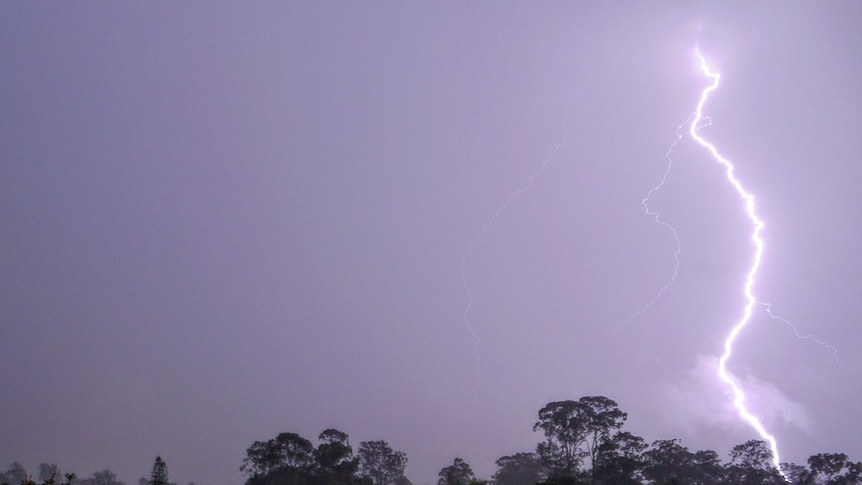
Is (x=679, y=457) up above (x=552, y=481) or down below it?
above

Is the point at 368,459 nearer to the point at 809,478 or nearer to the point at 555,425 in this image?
the point at 555,425

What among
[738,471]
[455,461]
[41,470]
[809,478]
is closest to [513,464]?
[455,461]

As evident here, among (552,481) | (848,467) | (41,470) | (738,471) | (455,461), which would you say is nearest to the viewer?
(552,481)

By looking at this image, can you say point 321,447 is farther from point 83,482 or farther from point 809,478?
point 83,482

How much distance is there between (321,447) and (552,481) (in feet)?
82.7

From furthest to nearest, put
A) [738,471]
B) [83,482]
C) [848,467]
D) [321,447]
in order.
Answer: [83,482] → [321,447] → [738,471] → [848,467]

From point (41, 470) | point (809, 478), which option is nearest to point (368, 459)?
point (809, 478)

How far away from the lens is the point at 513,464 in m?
62.5

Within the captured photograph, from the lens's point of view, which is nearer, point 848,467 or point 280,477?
point 848,467

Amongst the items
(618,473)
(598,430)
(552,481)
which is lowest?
(552,481)

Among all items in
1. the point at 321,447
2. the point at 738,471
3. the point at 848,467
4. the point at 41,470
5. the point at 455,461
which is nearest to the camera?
the point at 848,467

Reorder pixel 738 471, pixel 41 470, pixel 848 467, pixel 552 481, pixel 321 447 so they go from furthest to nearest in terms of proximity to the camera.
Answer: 1. pixel 41 470
2. pixel 321 447
3. pixel 738 471
4. pixel 848 467
5. pixel 552 481

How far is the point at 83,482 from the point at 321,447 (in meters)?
56.8

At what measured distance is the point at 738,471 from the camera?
53469mm
